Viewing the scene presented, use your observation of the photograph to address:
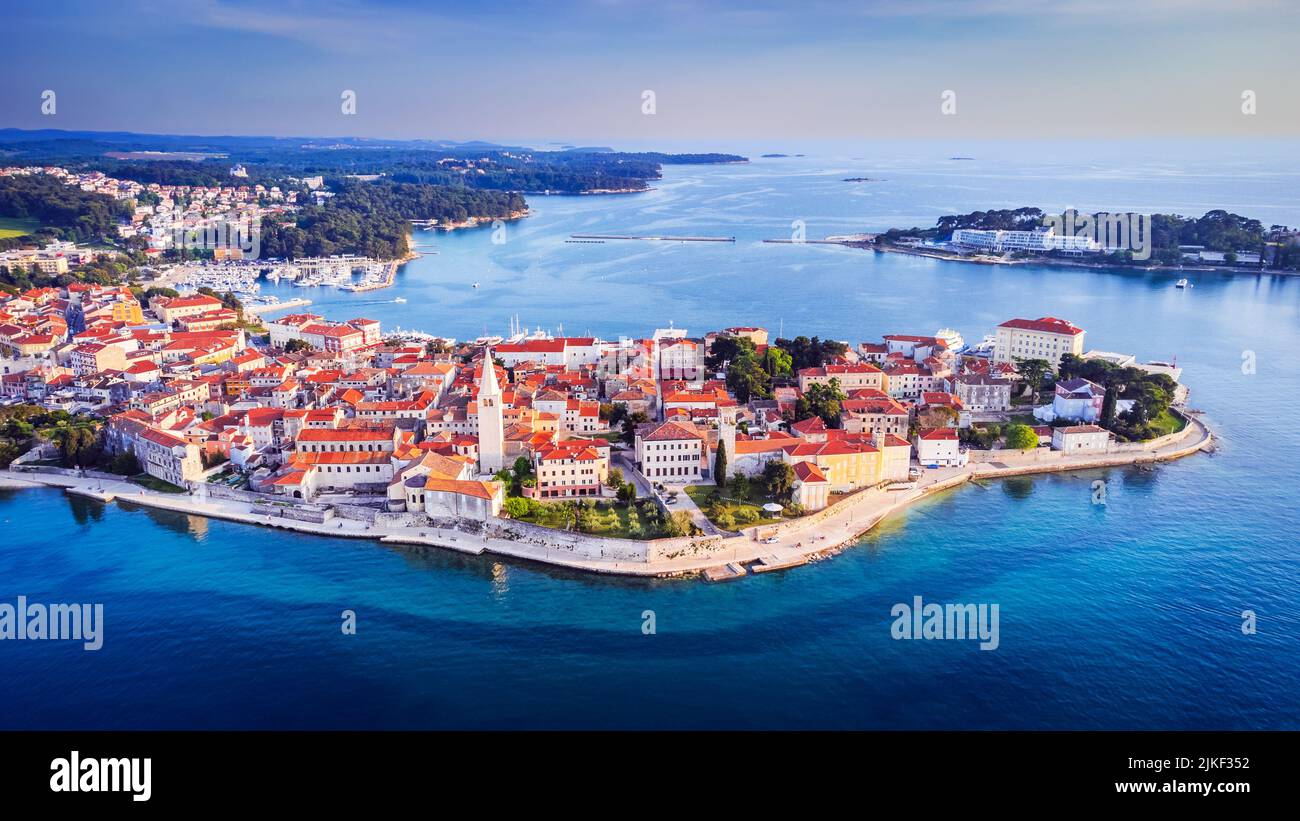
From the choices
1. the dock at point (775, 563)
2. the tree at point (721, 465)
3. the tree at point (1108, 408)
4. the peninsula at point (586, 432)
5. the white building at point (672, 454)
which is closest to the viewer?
the dock at point (775, 563)

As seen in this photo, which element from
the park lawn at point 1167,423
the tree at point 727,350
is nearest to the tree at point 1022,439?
the park lawn at point 1167,423

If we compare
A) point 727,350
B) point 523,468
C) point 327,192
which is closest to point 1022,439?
point 727,350

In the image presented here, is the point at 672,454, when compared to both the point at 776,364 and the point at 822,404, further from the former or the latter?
the point at 776,364

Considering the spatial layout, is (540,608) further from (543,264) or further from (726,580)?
(543,264)

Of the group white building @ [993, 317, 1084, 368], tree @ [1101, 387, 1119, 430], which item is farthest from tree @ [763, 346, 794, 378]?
tree @ [1101, 387, 1119, 430]

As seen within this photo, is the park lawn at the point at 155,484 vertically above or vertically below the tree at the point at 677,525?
above

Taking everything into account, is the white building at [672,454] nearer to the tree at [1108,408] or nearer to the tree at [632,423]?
the tree at [632,423]
